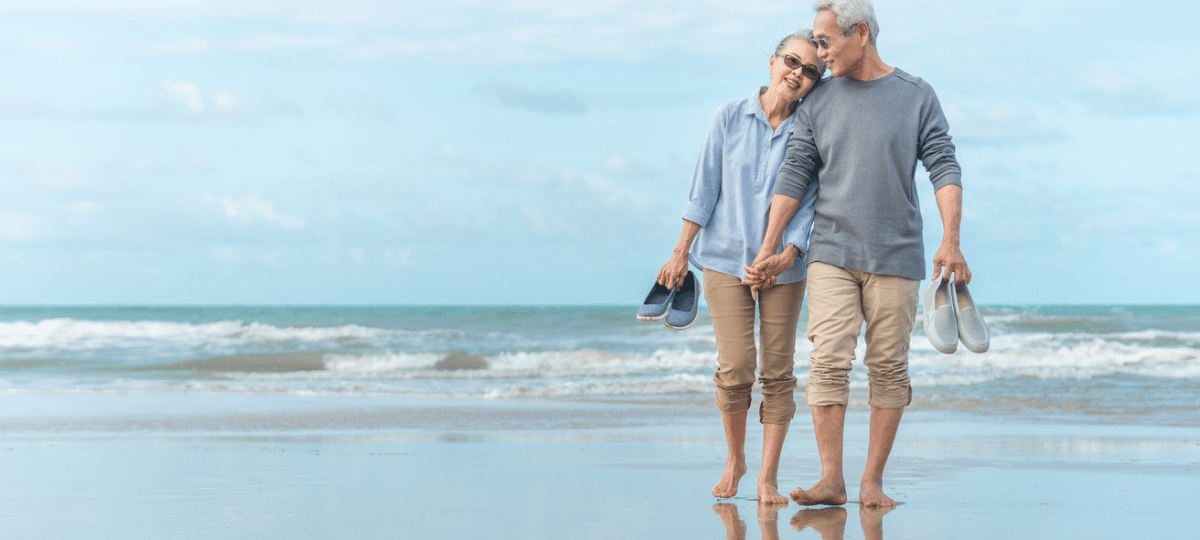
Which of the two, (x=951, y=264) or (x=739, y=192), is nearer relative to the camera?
(x=951, y=264)

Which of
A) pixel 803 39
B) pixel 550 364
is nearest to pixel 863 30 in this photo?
pixel 803 39

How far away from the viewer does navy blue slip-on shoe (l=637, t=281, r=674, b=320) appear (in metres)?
3.15

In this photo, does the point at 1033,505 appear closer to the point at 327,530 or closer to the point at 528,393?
the point at 327,530

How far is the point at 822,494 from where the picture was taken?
9.61 ft

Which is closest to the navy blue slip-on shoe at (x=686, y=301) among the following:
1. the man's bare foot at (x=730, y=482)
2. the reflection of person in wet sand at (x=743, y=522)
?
the man's bare foot at (x=730, y=482)

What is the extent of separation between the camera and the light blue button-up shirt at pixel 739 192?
304 centimetres

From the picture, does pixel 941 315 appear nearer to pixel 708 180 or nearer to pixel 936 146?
pixel 936 146

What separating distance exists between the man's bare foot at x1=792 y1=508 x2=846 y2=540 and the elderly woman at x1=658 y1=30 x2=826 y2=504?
154 mm

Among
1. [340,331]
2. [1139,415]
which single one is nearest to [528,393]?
[1139,415]

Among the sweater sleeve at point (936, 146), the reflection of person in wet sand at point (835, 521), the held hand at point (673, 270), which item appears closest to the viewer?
the reflection of person in wet sand at point (835, 521)

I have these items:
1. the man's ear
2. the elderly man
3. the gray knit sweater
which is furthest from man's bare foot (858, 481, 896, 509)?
the man's ear

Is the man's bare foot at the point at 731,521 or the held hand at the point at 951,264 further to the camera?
the held hand at the point at 951,264

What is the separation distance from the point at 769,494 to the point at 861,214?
88cm

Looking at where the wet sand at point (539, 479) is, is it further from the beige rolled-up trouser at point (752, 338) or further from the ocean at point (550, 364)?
the ocean at point (550, 364)
